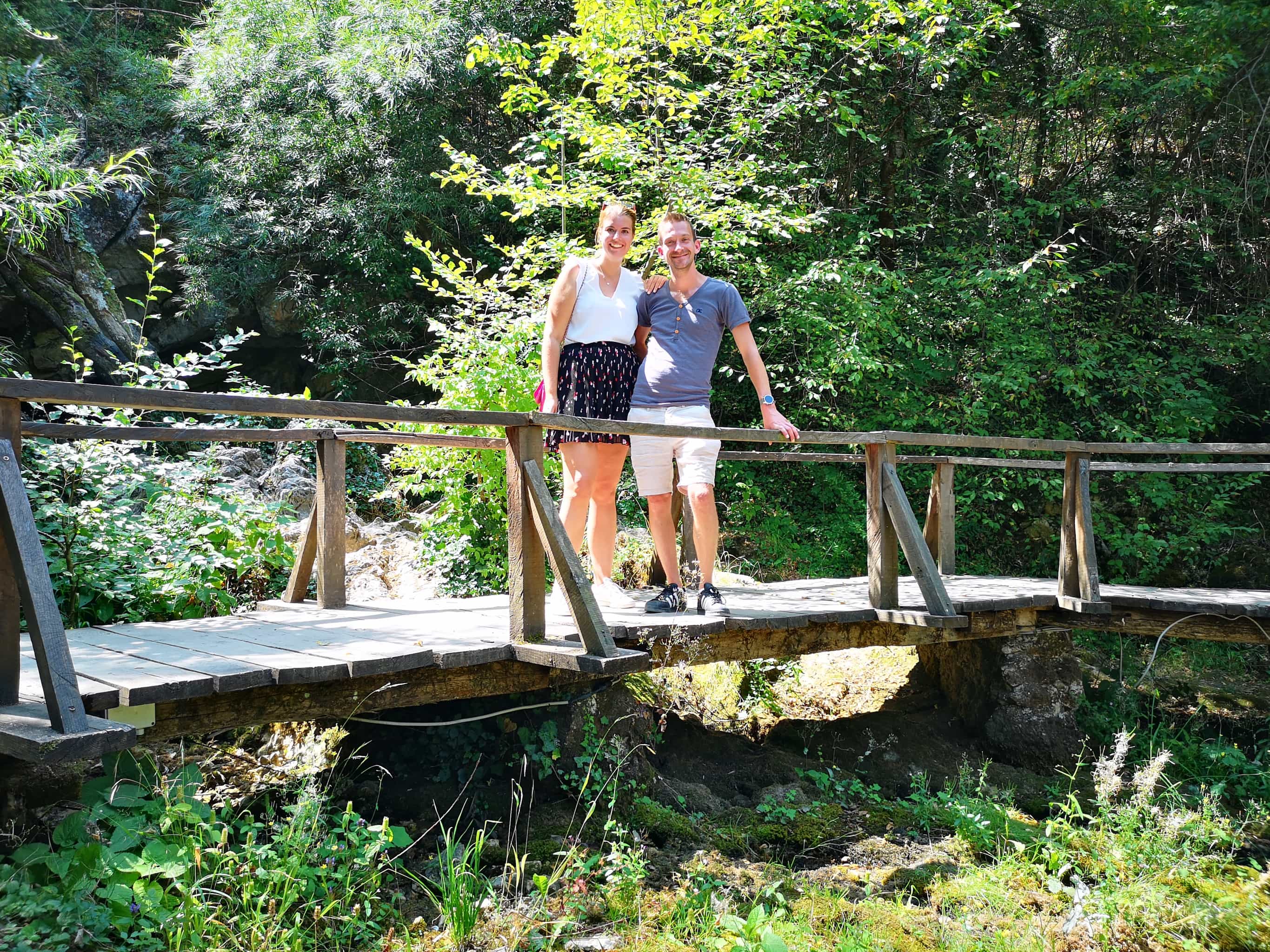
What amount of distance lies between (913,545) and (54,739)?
3.98 metres

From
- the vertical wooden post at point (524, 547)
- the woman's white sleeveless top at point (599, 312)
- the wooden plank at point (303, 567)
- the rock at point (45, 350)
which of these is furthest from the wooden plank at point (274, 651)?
the rock at point (45, 350)

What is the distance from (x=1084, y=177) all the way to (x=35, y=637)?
11116mm

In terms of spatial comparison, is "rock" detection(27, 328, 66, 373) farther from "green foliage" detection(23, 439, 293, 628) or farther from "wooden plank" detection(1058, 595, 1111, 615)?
"wooden plank" detection(1058, 595, 1111, 615)

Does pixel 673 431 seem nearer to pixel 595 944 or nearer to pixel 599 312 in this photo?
pixel 599 312

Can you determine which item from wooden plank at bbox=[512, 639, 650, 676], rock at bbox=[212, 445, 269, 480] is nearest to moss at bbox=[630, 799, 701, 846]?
wooden plank at bbox=[512, 639, 650, 676]

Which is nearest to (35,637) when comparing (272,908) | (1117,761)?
(272,908)

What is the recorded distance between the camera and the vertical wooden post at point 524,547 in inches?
151

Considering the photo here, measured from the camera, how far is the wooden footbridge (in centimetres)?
279

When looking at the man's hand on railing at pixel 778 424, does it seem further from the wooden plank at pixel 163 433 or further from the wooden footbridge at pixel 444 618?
the wooden plank at pixel 163 433

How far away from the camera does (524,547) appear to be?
3842mm

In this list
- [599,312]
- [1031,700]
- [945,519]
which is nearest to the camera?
[599,312]

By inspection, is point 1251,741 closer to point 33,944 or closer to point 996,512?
point 996,512

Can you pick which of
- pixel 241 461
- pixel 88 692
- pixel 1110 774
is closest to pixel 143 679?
pixel 88 692

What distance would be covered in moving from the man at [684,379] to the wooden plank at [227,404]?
91cm
